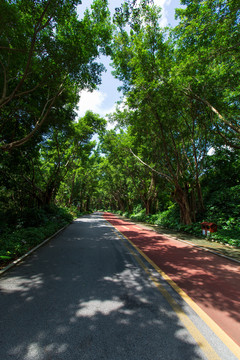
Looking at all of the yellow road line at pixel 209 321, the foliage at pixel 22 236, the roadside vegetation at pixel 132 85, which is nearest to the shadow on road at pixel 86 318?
the yellow road line at pixel 209 321

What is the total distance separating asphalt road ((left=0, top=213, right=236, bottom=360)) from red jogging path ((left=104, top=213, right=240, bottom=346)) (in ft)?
1.52

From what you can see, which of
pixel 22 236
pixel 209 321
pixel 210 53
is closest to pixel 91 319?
pixel 209 321

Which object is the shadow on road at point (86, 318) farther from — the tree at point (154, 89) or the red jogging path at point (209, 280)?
the tree at point (154, 89)

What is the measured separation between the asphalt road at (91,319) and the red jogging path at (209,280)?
1.52ft

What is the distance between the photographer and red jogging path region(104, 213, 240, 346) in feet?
9.32

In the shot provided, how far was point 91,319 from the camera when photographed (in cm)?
265

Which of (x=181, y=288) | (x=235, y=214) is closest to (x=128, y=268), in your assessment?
(x=181, y=288)

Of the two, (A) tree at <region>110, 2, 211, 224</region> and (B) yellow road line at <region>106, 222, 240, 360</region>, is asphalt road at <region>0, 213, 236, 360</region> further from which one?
(A) tree at <region>110, 2, 211, 224</region>

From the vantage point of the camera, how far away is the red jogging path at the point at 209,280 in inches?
112

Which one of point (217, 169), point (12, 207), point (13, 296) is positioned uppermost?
point (217, 169)

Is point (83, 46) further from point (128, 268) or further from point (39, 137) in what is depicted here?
point (128, 268)

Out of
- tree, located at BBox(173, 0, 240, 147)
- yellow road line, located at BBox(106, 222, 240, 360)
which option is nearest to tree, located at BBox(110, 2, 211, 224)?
tree, located at BBox(173, 0, 240, 147)

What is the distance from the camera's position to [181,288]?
373 cm

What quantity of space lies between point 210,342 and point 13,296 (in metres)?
3.54
